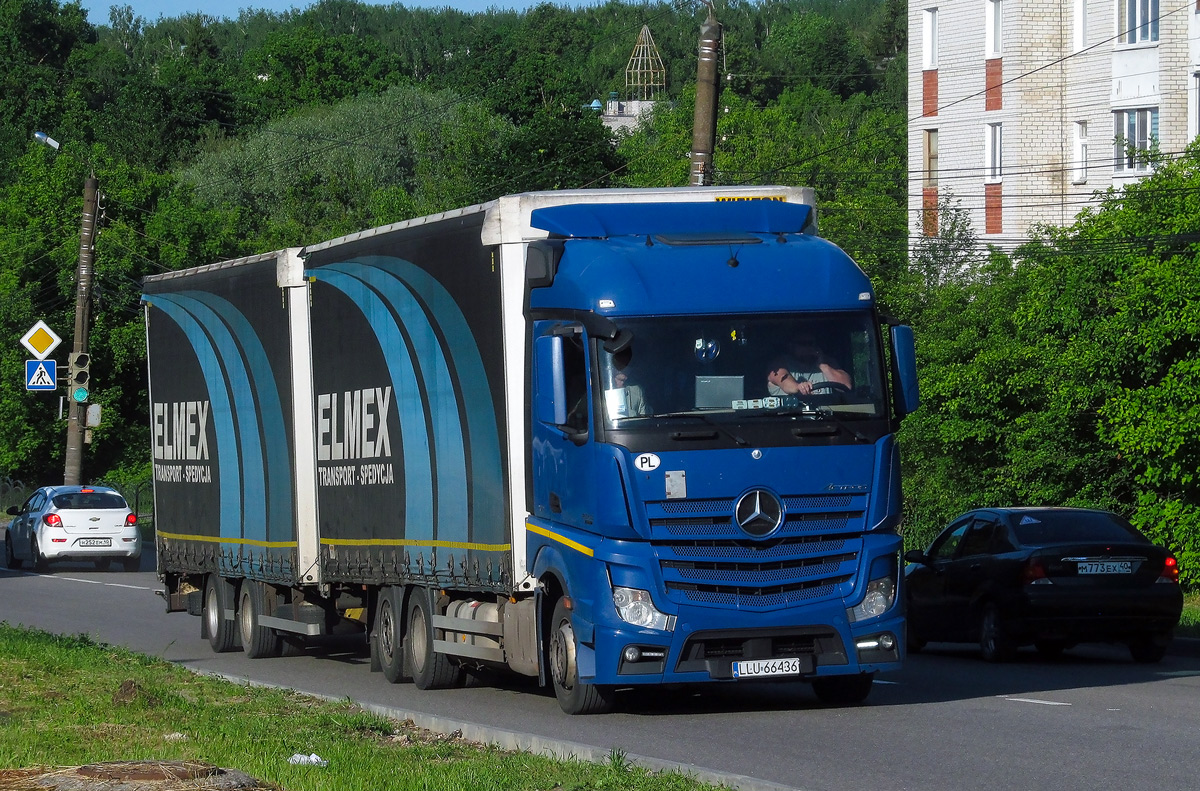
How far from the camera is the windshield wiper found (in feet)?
36.5

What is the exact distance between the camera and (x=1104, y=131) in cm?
4878

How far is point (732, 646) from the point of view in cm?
1135

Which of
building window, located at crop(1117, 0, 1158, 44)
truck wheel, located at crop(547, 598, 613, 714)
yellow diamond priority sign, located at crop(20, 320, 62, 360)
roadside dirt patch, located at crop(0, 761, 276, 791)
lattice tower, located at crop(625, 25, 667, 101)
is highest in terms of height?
lattice tower, located at crop(625, 25, 667, 101)

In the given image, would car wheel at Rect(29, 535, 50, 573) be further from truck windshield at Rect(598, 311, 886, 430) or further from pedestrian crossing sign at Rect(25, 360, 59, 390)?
truck windshield at Rect(598, 311, 886, 430)

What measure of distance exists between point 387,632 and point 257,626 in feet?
9.64

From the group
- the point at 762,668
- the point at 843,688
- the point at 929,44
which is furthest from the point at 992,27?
the point at 762,668

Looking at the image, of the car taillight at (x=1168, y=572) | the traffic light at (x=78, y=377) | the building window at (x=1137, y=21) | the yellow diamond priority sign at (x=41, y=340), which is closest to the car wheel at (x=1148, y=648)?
the car taillight at (x=1168, y=572)

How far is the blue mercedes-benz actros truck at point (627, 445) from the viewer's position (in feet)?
36.6

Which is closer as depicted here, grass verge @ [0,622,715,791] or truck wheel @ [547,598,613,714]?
grass verge @ [0,622,715,791]

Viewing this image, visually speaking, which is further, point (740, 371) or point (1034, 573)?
point (1034, 573)

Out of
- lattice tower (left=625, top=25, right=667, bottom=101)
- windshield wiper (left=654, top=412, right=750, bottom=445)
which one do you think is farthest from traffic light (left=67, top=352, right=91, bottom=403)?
lattice tower (left=625, top=25, right=667, bottom=101)

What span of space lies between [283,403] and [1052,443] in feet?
46.2

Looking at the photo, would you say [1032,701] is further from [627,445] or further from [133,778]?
[133,778]

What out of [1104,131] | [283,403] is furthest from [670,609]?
[1104,131]
